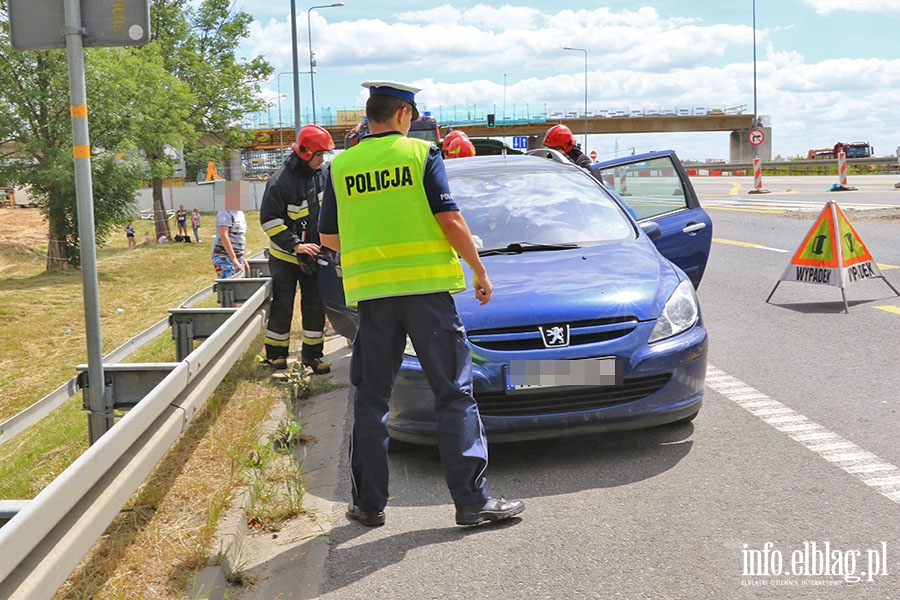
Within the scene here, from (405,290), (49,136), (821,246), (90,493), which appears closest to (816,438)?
(405,290)

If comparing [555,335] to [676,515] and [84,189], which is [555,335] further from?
[84,189]

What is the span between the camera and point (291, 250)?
8.05m

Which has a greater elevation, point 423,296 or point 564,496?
point 423,296

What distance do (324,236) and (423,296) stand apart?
65 centimetres

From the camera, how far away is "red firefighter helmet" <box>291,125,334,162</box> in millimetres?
7891

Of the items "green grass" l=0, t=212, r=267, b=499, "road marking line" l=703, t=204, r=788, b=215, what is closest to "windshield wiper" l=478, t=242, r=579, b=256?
"green grass" l=0, t=212, r=267, b=499

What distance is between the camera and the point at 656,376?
5285 mm

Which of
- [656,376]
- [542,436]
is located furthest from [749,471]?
[542,436]

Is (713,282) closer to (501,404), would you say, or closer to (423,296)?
(501,404)

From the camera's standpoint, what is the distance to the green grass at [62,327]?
728 centimetres

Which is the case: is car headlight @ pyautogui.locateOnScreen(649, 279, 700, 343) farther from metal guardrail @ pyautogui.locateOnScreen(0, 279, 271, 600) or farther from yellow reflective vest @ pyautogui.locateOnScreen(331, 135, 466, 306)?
metal guardrail @ pyautogui.locateOnScreen(0, 279, 271, 600)

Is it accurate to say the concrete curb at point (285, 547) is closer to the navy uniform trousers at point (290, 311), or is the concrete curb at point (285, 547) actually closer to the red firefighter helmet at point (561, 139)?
the navy uniform trousers at point (290, 311)

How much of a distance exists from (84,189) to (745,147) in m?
91.7

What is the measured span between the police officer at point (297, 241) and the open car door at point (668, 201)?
2.43 meters
